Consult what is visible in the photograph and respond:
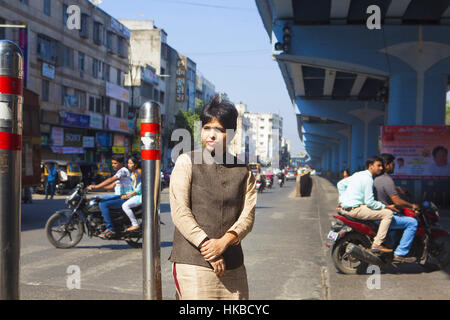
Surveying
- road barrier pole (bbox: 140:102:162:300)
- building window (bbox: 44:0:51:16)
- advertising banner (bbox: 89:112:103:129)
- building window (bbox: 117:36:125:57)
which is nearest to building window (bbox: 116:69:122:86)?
building window (bbox: 117:36:125:57)

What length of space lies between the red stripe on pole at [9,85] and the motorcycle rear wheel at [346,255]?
577 cm

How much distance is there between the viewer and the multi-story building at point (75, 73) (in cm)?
3334

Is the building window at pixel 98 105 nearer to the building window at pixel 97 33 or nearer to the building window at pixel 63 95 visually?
the building window at pixel 97 33

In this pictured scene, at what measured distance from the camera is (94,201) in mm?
9359

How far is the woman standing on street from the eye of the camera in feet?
9.73

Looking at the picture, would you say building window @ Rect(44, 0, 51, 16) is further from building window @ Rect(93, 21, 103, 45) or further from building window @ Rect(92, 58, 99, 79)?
building window @ Rect(92, 58, 99, 79)

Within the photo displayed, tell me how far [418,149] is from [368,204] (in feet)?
39.9

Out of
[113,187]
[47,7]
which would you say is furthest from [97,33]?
[113,187]

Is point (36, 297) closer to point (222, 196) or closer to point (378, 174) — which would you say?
point (222, 196)

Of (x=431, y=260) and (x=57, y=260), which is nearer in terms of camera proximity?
(x=57, y=260)

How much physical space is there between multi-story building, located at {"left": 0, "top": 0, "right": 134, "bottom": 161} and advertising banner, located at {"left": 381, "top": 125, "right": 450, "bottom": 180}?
19083mm

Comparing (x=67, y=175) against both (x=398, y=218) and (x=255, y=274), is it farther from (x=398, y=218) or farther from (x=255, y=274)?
(x=398, y=218)
